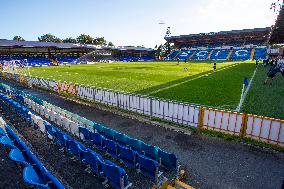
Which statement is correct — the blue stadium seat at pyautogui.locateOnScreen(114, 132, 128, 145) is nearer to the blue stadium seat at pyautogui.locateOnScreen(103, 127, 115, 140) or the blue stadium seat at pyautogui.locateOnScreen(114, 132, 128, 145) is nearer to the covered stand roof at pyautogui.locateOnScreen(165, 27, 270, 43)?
the blue stadium seat at pyautogui.locateOnScreen(103, 127, 115, 140)

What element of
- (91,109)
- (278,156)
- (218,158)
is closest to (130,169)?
(218,158)

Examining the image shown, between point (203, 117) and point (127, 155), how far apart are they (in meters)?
4.79

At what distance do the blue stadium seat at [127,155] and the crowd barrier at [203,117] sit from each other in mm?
4669

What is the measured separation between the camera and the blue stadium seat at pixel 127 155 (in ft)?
21.8

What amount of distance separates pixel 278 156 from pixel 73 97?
47.8 feet

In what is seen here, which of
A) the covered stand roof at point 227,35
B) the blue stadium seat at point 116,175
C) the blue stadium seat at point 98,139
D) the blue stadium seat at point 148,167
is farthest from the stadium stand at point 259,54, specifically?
the blue stadium seat at point 116,175

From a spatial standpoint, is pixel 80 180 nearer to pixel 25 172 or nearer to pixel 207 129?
pixel 25 172

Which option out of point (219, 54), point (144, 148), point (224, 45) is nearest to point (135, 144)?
point (144, 148)

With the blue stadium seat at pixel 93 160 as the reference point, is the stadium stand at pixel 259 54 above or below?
above

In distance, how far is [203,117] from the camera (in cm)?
1012

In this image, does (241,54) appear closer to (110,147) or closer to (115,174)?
Answer: (110,147)

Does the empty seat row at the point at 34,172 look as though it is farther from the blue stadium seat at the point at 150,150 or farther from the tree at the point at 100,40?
the tree at the point at 100,40

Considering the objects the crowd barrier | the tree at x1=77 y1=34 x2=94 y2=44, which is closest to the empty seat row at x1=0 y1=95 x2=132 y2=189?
the crowd barrier

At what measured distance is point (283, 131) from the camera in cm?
838
